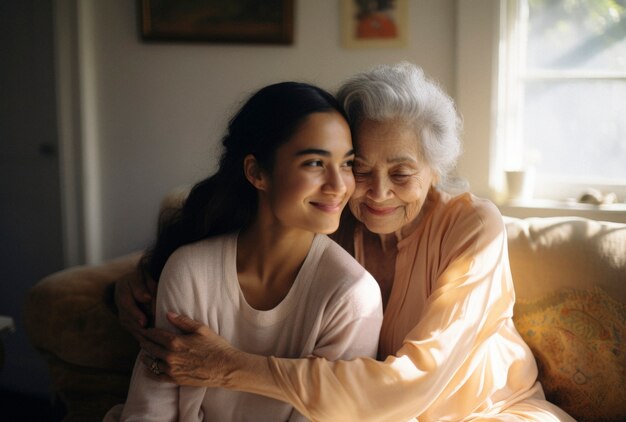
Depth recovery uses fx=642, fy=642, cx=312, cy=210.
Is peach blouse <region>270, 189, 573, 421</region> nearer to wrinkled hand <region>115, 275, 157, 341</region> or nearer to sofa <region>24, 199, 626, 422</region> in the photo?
sofa <region>24, 199, 626, 422</region>

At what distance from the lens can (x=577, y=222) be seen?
6.16ft

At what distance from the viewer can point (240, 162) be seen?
59.2 inches

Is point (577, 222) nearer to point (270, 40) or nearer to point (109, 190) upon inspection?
point (270, 40)

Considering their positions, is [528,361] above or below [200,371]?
below

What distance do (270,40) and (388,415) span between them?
1968 mm

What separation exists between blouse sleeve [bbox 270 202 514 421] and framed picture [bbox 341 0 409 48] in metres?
1.29

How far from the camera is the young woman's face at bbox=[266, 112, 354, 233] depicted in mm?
1394

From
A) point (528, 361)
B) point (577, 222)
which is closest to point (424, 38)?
point (577, 222)

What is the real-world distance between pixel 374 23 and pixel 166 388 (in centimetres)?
183

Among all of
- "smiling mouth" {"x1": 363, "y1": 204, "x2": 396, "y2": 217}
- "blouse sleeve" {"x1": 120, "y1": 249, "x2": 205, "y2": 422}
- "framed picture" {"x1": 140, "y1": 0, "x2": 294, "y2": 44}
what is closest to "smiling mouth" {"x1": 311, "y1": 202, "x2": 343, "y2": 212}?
"smiling mouth" {"x1": 363, "y1": 204, "x2": 396, "y2": 217}

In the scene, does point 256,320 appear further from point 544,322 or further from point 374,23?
point 374,23

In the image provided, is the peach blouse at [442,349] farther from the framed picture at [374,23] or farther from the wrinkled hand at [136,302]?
the framed picture at [374,23]

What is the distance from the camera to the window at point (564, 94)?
2.49 metres

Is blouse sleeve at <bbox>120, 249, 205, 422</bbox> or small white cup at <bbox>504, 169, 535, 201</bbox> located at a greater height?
small white cup at <bbox>504, 169, 535, 201</bbox>
